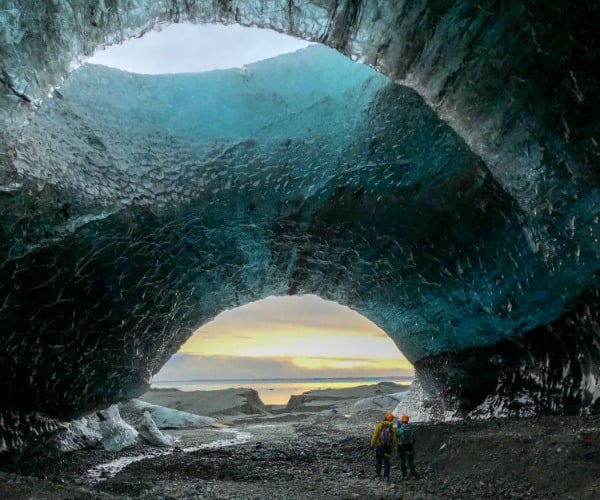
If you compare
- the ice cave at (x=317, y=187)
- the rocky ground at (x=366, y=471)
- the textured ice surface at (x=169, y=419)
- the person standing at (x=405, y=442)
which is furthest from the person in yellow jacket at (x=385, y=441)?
the textured ice surface at (x=169, y=419)

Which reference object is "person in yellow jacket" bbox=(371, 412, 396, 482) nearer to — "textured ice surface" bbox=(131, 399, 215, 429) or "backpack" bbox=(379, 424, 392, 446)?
"backpack" bbox=(379, 424, 392, 446)

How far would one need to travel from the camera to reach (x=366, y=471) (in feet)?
29.9

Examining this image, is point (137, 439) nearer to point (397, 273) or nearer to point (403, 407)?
point (403, 407)

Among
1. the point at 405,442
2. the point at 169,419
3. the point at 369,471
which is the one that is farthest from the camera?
the point at 169,419

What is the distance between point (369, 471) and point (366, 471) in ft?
0.19

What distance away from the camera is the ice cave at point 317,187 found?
614 centimetres

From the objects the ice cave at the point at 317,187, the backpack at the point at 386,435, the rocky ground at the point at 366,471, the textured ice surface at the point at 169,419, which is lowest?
A: the textured ice surface at the point at 169,419

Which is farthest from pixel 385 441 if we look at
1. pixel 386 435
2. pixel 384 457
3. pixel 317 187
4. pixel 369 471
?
pixel 317 187

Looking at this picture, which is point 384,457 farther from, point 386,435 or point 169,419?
point 169,419

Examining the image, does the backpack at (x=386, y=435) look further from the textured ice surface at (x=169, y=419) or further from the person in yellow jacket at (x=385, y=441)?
the textured ice surface at (x=169, y=419)

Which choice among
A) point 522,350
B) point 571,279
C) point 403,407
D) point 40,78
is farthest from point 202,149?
point 403,407

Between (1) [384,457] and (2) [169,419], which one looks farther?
(2) [169,419]

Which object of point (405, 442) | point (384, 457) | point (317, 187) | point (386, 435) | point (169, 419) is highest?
point (317, 187)

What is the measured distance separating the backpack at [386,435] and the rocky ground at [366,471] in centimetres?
63
